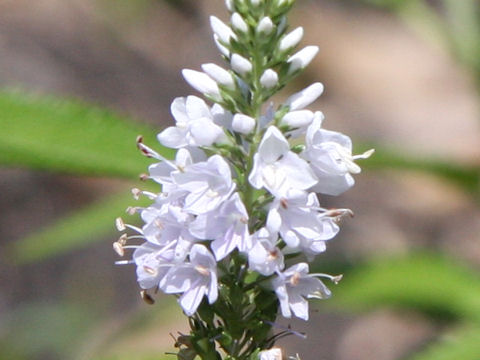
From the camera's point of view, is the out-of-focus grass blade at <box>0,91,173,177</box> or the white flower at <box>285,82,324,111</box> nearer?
the white flower at <box>285,82,324,111</box>

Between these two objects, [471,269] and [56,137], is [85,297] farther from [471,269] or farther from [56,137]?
[56,137]

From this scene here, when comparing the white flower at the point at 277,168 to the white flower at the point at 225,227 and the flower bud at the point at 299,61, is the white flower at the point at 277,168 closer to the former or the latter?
the white flower at the point at 225,227

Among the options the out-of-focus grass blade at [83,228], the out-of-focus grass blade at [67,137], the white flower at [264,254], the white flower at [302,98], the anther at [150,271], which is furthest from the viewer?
the out-of-focus grass blade at [83,228]

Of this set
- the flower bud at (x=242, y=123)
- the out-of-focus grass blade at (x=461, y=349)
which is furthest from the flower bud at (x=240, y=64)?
the out-of-focus grass blade at (x=461, y=349)

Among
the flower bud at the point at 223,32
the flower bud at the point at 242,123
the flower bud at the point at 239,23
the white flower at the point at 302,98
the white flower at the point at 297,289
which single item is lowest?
the white flower at the point at 297,289

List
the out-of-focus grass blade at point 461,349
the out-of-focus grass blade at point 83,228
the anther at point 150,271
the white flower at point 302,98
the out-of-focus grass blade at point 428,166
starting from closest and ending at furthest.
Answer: the anther at point 150,271 → the white flower at point 302,98 → the out-of-focus grass blade at point 461,349 → the out-of-focus grass blade at point 83,228 → the out-of-focus grass blade at point 428,166

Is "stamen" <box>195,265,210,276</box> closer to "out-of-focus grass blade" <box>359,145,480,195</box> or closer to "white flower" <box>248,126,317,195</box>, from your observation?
"white flower" <box>248,126,317,195</box>

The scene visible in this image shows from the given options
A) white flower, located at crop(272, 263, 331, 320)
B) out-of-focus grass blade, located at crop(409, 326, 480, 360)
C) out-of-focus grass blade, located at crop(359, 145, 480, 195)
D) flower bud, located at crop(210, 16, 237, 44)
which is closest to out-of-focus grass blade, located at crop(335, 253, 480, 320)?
out-of-focus grass blade, located at crop(359, 145, 480, 195)

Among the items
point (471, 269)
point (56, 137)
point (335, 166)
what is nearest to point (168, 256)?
point (335, 166)
